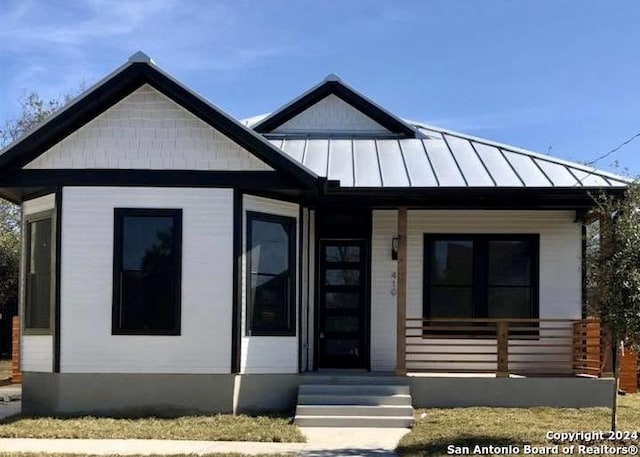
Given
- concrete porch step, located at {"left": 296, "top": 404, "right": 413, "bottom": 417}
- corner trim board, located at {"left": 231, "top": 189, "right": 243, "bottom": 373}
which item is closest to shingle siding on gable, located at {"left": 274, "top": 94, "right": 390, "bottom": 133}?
corner trim board, located at {"left": 231, "top": 189, "right": 243, "bottom": 373}

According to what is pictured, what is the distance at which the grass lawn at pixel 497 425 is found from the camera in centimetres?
1053

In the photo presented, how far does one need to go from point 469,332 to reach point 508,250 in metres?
1.67

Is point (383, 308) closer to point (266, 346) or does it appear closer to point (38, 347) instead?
point (266, 346)

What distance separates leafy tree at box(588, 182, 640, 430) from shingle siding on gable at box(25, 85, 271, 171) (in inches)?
212

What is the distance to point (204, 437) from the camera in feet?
37.3

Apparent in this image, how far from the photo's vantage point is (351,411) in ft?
41.4

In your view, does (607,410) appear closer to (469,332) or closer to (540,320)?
(540,320)

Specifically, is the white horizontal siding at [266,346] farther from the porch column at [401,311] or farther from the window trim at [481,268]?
the window trim at [481,268]

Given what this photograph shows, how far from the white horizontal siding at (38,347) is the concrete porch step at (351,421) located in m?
4.06

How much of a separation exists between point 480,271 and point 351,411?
433 centimetres

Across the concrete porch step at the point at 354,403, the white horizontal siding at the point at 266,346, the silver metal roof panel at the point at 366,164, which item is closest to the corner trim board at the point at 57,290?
the white horizontal siding at the point at 266,346

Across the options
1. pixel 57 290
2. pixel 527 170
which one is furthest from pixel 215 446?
pixel 527 170

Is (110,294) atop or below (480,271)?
below

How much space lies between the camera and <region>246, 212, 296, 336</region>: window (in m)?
13.6
